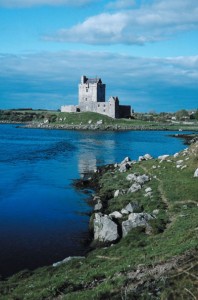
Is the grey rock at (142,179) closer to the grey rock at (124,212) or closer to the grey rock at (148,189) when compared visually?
the grey rock at (148,189)

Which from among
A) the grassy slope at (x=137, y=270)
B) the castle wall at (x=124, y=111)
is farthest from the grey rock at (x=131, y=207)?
the castle wall at (x=124, y=111)

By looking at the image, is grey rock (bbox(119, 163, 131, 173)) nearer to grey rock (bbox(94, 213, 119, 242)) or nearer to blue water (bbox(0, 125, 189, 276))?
blue water (bbox(0, 125, 189, 276))

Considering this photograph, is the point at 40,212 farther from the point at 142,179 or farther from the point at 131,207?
the point at 142,179

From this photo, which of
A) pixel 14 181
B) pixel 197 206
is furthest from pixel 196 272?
pixel 14 181

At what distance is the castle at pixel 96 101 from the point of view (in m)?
157

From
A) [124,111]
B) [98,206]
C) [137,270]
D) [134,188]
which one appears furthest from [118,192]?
[124,111]

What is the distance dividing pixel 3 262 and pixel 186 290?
12.2 meters

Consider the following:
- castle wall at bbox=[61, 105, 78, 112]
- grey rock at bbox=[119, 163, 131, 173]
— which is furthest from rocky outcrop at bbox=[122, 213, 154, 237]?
castle wall at bbox=[61, 105, 78, 112]

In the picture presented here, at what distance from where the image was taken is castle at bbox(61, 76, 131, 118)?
15656cm

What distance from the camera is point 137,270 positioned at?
14.9m

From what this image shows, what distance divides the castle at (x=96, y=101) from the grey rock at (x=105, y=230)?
429 feet

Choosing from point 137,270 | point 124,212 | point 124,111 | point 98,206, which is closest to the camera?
point 137,270

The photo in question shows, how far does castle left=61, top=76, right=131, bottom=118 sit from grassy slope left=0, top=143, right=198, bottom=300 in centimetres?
13045

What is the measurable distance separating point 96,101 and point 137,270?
147 metres
